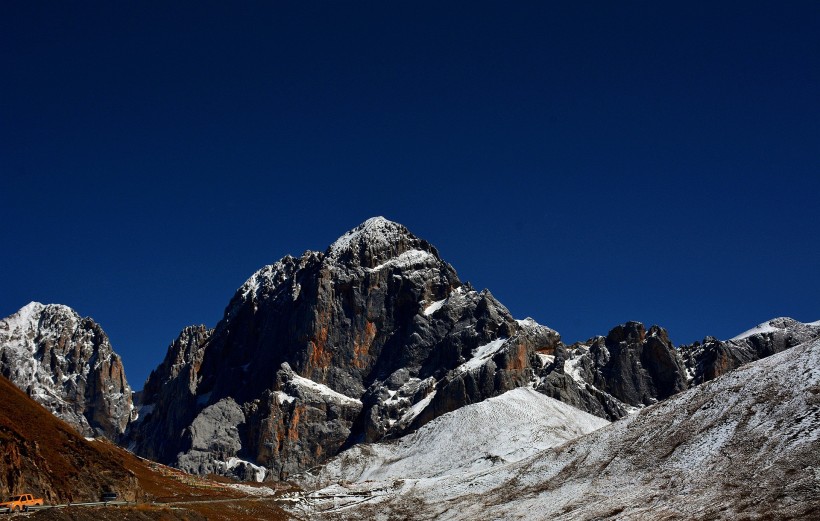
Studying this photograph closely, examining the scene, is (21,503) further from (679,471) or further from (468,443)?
(468,443)

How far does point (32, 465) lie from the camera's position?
61469mm

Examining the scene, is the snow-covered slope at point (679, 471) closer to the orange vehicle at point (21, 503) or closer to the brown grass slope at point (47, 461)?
the brown grass slope at point (47, 461)

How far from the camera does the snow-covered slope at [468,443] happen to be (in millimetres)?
144875

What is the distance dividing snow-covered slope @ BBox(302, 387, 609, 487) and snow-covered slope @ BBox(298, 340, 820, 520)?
31.4 m

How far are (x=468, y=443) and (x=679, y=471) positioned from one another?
7572 centimetres

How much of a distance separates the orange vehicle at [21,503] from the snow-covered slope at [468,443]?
294 feet

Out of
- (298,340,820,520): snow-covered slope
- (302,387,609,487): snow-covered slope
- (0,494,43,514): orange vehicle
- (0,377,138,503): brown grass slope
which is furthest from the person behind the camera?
(302,387,609,487): snow-covered slope

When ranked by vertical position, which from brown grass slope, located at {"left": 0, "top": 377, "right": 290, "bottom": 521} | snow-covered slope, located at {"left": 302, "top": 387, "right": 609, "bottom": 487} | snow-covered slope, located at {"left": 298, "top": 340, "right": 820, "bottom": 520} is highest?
snow-covered slope, located at {"left": 302, "top": 387, "right": 609, "bottom": 487}

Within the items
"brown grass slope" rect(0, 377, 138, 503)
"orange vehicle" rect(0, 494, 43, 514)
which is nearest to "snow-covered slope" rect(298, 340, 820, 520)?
"brown grass slope" rect(0, 377, 138, 503)

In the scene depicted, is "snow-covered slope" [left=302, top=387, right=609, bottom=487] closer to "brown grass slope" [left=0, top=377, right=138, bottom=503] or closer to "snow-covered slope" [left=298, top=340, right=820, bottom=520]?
"snow-covered slope" [left=298, top=340, right=820, bottom=520]

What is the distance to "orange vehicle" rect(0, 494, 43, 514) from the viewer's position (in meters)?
51.2

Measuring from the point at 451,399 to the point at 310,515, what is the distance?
9879 centimetres

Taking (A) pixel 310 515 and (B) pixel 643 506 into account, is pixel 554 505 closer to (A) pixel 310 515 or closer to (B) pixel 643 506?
(B) pixel 643 506

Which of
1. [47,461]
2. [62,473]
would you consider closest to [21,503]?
[47,461]
